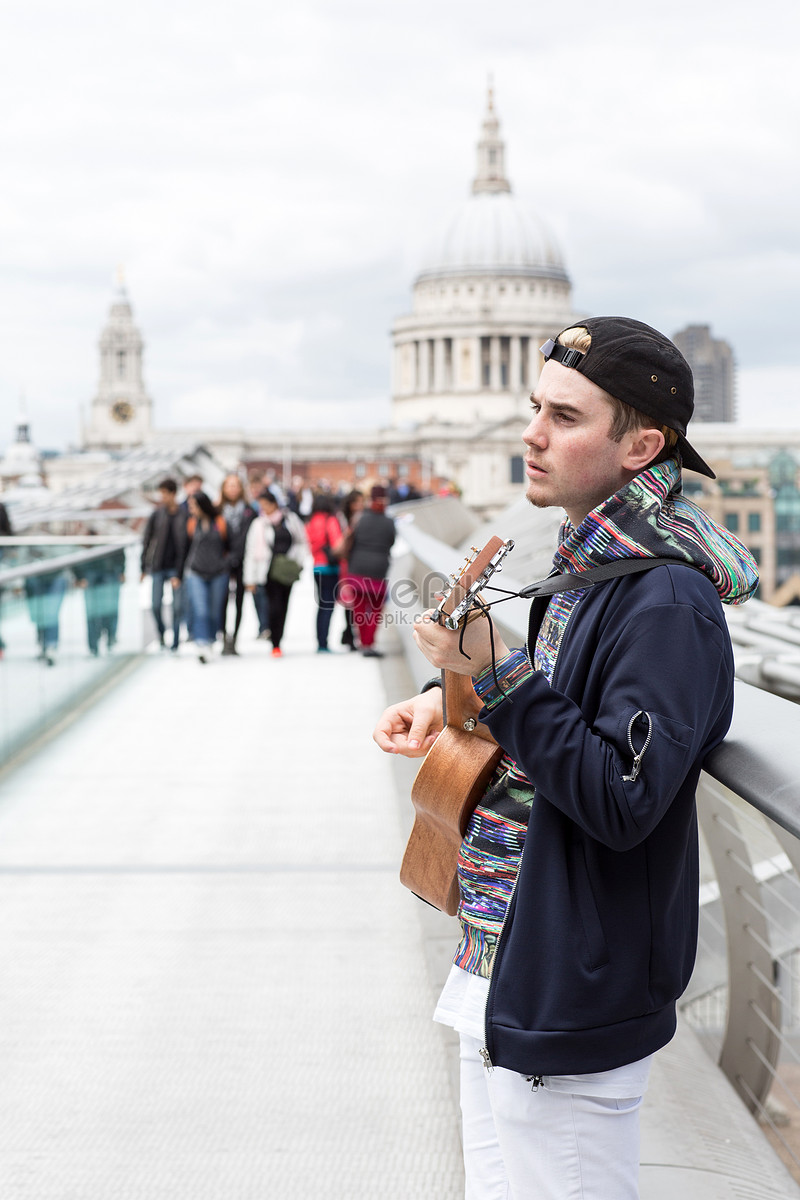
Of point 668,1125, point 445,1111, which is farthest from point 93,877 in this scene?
point 668,1125

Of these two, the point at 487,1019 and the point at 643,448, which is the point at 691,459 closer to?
the point at 643,448

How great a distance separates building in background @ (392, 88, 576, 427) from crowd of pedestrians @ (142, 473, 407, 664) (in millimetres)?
96170

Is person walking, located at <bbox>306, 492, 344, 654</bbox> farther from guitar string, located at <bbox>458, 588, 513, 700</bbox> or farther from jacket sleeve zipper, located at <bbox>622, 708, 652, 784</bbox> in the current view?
jacket sleeve zipper, located at <bbox>622, 708, 652, 784</bbox>

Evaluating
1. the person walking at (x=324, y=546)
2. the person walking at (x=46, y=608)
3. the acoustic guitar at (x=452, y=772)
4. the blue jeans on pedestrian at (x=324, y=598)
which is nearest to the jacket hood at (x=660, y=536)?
the acoustic guitar at (x=452, y=772)

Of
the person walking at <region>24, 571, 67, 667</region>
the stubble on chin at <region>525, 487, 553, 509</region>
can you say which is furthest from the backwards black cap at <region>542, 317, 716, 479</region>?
the person walking at <region>24, 571, 67, 667</region>

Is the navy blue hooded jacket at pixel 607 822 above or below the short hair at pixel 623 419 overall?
below

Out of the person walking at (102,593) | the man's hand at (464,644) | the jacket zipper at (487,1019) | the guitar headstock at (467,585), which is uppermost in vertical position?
the guitar headstock at (467,585)

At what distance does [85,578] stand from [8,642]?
99.7 inches

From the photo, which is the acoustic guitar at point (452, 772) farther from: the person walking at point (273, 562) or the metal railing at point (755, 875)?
the person walking at point (273, 562)

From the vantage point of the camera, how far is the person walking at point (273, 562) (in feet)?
36.1

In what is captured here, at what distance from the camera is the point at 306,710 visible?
8461 mm

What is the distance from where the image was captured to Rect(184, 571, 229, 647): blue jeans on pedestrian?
418 inches

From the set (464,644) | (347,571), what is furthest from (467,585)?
(347,571)

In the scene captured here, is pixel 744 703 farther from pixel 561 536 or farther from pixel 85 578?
pixel 85 578
